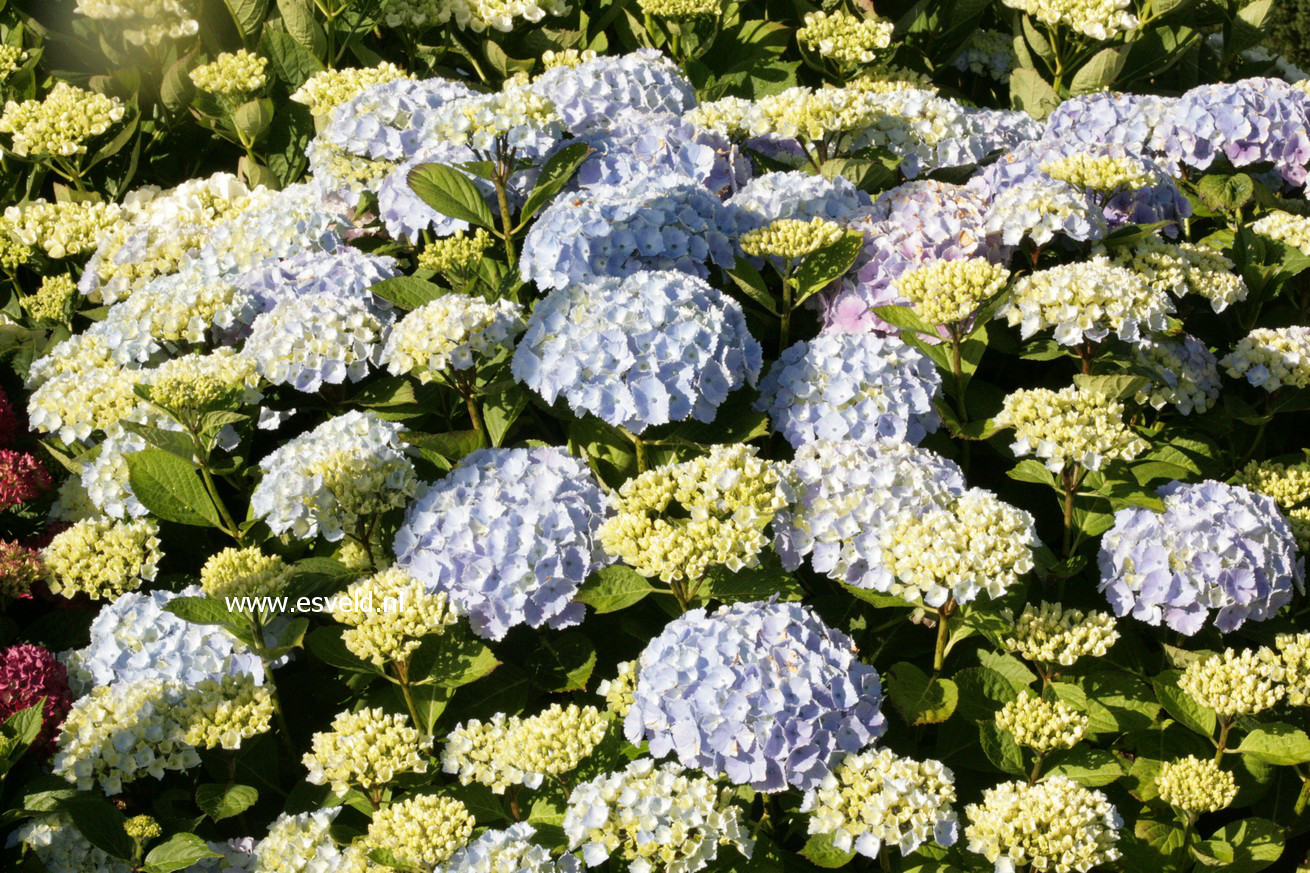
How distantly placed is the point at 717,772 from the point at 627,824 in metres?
0.21

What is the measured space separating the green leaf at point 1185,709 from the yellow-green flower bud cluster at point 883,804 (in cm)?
57

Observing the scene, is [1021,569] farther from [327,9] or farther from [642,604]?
[327,9]

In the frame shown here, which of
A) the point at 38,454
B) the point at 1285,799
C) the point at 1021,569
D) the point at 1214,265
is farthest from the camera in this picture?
the point at 38,454

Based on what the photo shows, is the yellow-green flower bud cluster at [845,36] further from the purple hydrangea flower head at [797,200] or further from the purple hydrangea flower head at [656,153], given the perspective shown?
the purple hydrangea flower head at [797,200]

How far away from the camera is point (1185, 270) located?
3236 millimetres

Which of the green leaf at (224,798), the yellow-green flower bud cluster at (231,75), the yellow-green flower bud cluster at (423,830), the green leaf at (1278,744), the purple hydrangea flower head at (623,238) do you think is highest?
the yellow-green flower bud cluster at (231,75)

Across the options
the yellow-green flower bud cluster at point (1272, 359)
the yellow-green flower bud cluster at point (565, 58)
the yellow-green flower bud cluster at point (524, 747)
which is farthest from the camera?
the yellow-green flower bud cluster at point (565, 58)

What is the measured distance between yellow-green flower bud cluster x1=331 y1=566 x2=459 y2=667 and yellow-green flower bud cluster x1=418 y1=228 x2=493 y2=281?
0.91 m

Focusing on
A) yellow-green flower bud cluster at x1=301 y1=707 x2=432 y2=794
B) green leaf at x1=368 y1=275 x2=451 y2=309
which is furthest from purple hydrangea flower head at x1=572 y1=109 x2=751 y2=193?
yellow-green flower bud cluster at x1=301 y1=707 x2=432 y2=794

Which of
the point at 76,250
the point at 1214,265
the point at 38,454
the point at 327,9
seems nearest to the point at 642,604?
the point at 1214,265

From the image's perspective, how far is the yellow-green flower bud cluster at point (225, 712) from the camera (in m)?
2.50

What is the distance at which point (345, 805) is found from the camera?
2.75m

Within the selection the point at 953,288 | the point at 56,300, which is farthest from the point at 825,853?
the point at 56,300

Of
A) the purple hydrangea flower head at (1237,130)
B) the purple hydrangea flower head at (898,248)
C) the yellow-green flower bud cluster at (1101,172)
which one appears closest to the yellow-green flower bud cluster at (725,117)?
the purple hydrangea flower head at (898,248)
